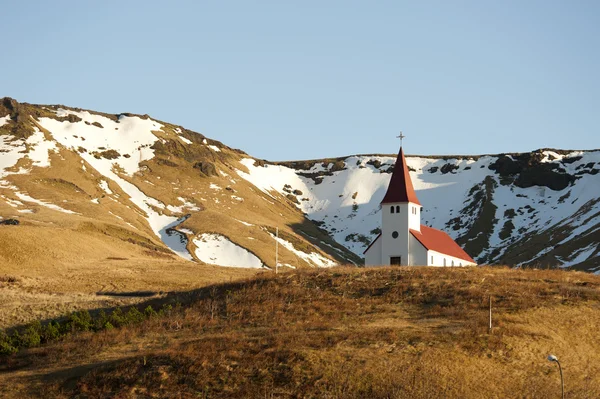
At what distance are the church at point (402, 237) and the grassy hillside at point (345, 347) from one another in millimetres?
22434

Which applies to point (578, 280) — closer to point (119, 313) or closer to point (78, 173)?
point (119, 313)

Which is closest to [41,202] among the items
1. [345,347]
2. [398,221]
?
[398,221]

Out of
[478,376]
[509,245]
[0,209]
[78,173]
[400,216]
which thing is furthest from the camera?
[509,245]

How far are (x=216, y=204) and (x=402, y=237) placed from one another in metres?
85.3

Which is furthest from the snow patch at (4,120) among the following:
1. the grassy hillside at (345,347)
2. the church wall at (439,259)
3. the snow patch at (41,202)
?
the grassy hillside at (345,347)

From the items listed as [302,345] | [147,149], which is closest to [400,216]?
[302,345]

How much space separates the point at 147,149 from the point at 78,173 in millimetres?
37203

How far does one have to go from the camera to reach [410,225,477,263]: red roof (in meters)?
73.0

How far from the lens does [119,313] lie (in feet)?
160

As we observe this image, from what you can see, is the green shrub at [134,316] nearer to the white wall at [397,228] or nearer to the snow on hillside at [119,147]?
the white wall at [397,228]

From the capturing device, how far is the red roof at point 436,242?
239 feet

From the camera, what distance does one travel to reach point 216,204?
505ft

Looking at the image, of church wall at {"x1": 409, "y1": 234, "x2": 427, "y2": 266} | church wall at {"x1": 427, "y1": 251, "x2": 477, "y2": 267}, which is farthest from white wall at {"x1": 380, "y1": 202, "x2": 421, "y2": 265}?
church wall at {"x1": 427, "y1": 251, "x2": 477, "y2": 267}

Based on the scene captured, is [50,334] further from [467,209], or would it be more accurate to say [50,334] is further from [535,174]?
Result: [535,174]
